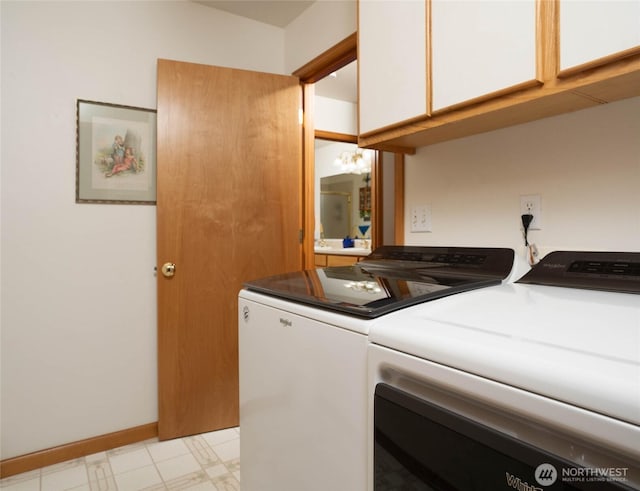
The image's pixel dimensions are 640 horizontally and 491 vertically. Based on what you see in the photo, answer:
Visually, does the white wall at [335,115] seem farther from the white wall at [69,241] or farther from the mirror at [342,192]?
the white wall at [69,241]

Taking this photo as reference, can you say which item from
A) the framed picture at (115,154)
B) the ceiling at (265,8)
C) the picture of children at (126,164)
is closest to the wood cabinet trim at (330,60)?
the ceiling at (265,8)

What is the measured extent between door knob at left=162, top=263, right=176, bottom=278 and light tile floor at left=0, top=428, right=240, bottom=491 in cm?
89

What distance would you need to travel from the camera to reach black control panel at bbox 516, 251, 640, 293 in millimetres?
920

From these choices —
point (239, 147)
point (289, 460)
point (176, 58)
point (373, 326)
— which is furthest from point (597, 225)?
point (176, 58)

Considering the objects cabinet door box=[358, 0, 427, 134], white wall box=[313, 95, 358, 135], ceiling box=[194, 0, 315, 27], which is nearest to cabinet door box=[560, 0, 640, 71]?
cabinet door box=[358, 0, 427, 134]

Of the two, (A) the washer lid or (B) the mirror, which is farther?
(B) the mirror

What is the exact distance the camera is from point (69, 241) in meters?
1.88

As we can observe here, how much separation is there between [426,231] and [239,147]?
1.17 m

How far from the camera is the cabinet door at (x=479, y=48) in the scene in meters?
0.95

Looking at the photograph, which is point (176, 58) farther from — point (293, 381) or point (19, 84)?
point (293, 381)

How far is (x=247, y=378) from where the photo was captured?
121 centimetres

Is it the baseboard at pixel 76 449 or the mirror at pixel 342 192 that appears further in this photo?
the mirror at pixel 342 192

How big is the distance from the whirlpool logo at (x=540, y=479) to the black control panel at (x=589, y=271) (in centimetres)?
60

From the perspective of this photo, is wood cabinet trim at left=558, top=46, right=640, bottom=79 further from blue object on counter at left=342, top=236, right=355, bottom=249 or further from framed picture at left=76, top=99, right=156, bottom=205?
blue object on counter at left=342, top=236, right=355, bottom=249
